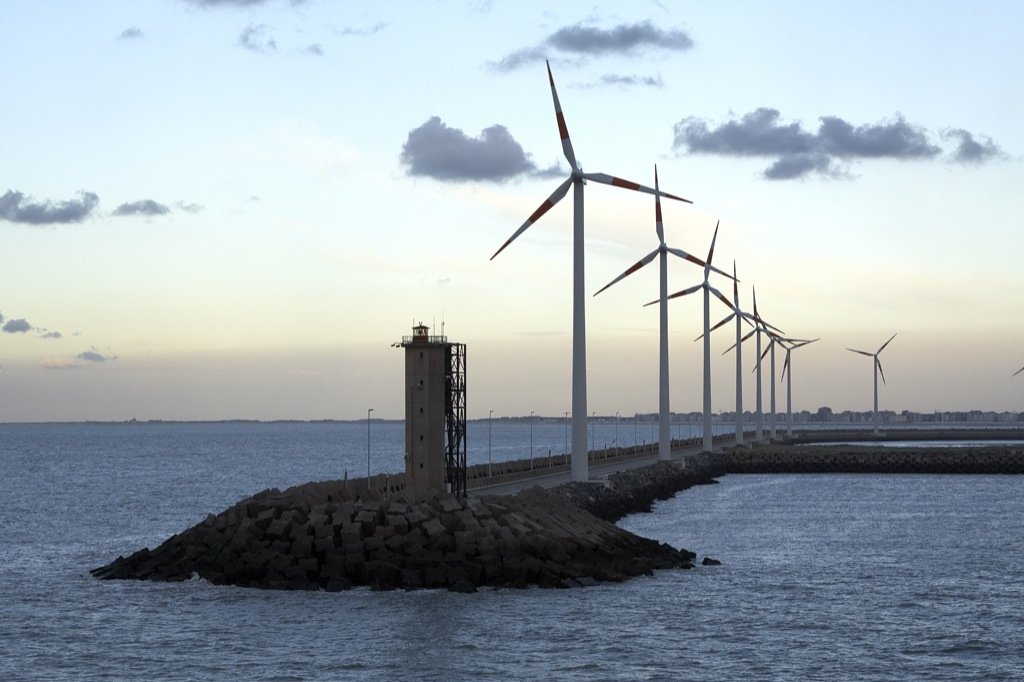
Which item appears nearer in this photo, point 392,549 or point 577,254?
point 392,549

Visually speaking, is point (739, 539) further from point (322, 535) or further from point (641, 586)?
point (322, 535)

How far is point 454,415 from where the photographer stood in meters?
52.9

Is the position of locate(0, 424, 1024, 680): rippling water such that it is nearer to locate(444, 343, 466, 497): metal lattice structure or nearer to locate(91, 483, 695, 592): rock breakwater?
locate(91, 483, 695, 592): rock breakwater

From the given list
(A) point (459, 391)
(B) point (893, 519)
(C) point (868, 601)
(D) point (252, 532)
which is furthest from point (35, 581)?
(B) point (893, 519)

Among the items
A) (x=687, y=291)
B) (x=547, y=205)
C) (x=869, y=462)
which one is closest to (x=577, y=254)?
(x=547, y=205)

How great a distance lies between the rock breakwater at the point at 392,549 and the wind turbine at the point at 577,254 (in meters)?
10.6

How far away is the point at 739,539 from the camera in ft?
193

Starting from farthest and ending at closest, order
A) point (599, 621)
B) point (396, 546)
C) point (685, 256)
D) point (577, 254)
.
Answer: point (685, 256), point (577, 254), point (396, 546), point (599, 621)

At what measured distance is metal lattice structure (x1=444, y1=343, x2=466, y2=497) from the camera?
52.0 metres

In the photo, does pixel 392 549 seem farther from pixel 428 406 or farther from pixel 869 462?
pixel 869 462

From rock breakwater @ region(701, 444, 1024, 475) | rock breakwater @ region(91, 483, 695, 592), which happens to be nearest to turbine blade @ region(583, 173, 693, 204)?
rock breakwater @ region(91, 483, 695, 592)

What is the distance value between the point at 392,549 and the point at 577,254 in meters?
19.5

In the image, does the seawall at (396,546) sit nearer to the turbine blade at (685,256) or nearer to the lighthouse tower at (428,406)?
the lighthouse tower at (428,406)

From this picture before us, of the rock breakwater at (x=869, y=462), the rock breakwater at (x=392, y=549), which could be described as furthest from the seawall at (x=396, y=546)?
the rock breakwater at (x=869, y=462)
